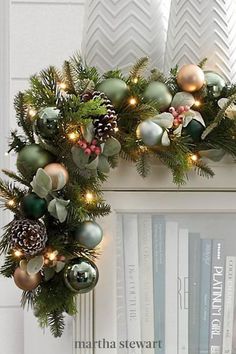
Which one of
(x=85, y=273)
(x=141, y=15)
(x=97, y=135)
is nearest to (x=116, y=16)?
(x=141, y=15)

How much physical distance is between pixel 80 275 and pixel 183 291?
18 centimetres

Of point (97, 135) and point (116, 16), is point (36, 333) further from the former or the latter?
point (116, 16)

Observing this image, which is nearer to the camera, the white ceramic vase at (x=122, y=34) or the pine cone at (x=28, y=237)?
the pine cone at (x=28, y=237)

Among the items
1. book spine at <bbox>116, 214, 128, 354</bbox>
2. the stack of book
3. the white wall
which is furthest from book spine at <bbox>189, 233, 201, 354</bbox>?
the white wall

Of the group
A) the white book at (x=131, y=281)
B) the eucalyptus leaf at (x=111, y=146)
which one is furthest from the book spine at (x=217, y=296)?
the eucalyptus leaf at (x=111, y=146)

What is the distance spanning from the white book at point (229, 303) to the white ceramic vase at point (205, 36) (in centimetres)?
28

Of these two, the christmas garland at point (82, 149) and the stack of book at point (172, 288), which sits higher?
the christmas garland at point (82, 149)

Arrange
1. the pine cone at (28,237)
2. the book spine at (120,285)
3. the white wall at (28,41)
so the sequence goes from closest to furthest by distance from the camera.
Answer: the pine cone at (28,237) → the book spine at (120,285) → the white wall at (28,41)

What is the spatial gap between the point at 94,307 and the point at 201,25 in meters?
0.45

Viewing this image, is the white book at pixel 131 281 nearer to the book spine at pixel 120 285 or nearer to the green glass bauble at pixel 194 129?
the book spine at pixel 120 285

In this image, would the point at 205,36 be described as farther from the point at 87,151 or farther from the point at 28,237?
the point at 28,237

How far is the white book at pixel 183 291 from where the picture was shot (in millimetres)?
1036

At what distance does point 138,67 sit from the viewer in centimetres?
100

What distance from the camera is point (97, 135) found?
95cm
